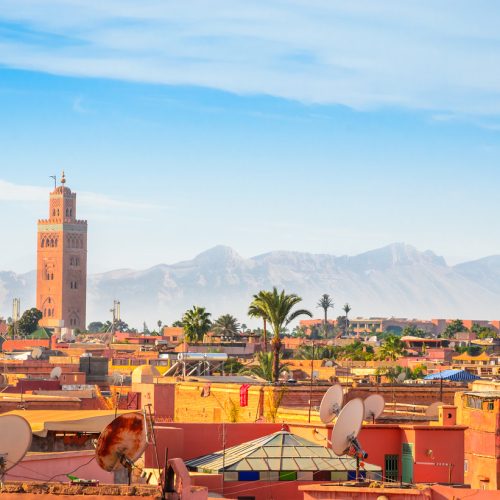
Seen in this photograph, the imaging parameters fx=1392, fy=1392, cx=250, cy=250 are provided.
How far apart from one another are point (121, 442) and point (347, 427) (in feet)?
14.6

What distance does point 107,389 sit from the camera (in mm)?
61750

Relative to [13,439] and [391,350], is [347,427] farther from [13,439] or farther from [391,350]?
[391,350]

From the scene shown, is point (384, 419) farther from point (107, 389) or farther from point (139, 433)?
point (107, 389)

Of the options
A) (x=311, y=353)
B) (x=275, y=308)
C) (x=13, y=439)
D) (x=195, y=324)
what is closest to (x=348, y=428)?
(x=13, y=439)

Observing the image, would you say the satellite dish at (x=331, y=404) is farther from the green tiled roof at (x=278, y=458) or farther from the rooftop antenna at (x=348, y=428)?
the rooftop antenna at (x=348, y=428)

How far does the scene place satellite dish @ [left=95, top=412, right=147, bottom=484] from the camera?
19.1m

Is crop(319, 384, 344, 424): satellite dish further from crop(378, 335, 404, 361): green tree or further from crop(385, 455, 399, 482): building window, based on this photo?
crop(378, 335, 404, 361): green tree

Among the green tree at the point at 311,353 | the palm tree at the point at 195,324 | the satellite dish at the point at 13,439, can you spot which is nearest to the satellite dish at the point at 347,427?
the satellite dish at the point at 13,439

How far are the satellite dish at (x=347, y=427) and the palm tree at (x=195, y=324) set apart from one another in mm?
90356

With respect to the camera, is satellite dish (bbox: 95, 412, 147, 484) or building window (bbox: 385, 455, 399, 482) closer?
satellite dish (bbox: 95, 412, 147, 484)

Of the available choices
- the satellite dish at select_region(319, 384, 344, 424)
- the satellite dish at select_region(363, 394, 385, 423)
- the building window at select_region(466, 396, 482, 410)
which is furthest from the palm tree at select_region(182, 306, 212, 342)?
the satellite dish at select_region(319, 384, 344, 424)

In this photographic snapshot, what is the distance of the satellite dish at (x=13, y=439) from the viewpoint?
1839 centimetres

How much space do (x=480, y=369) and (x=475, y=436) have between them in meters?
53.8

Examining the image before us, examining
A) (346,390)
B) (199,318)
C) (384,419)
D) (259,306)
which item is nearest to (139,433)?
(384,419)
